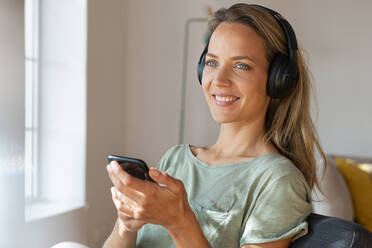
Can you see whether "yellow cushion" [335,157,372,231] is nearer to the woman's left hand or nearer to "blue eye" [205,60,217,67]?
"blue eye" [205,60,217,67]

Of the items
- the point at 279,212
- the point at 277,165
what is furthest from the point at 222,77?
the point at 279,212

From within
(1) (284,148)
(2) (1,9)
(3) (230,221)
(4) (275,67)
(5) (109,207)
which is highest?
(2) (1,9)

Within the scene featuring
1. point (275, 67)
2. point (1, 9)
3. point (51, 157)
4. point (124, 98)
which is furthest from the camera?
point (124, 98)

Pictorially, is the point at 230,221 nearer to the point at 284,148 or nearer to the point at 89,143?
the point at 284,148

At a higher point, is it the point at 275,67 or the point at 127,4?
the point at 127,4

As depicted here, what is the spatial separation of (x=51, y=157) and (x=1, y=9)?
1.01 m

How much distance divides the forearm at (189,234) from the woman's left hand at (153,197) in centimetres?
2

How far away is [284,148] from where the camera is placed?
1.20 metres

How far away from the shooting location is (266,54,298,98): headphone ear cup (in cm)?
112

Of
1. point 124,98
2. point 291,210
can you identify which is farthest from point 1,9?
point 291,210

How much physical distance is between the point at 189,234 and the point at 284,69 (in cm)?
48

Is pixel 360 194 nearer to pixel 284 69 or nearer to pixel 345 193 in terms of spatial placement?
pixel 345 193

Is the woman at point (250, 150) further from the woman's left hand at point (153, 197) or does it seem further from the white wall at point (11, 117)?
the white wall at point (11, 117)

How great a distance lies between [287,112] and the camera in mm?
1219
